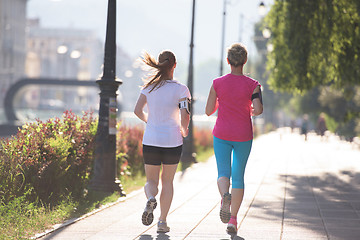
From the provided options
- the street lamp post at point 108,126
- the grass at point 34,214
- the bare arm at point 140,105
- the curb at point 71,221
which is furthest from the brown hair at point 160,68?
the street lamp post at point 108,126

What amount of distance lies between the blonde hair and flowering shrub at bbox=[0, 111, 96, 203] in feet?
10.3

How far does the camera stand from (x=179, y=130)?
22.0 ft

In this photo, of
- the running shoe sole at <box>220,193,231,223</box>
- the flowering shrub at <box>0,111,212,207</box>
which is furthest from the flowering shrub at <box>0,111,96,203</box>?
the running shoe sole at <box>220,193,231,223</box>

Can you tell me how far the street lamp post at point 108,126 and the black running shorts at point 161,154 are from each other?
3.99m

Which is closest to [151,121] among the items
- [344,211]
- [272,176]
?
[344,211]

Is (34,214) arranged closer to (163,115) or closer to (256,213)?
(163,115)

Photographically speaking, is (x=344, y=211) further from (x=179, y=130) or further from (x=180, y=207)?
(x=179, y=130)

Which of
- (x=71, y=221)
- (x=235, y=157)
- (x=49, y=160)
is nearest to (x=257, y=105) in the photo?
(x=235, y=157)

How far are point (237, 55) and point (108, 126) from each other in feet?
14.2

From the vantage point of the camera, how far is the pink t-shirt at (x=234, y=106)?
676 centimetres

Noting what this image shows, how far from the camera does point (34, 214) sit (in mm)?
7918

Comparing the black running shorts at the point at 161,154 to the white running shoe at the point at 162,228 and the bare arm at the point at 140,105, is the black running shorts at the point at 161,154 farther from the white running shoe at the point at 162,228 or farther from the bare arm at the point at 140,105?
the white running shoe at the point at 162,228

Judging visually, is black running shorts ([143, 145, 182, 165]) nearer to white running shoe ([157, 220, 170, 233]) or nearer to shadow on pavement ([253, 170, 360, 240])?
white running shoe ([157, 220, 170, 233])

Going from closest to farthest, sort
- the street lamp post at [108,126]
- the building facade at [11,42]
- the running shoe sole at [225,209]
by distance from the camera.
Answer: the running shoe sole at [225,209], the street lamp post at [108,126], the building facade at [11,42]
